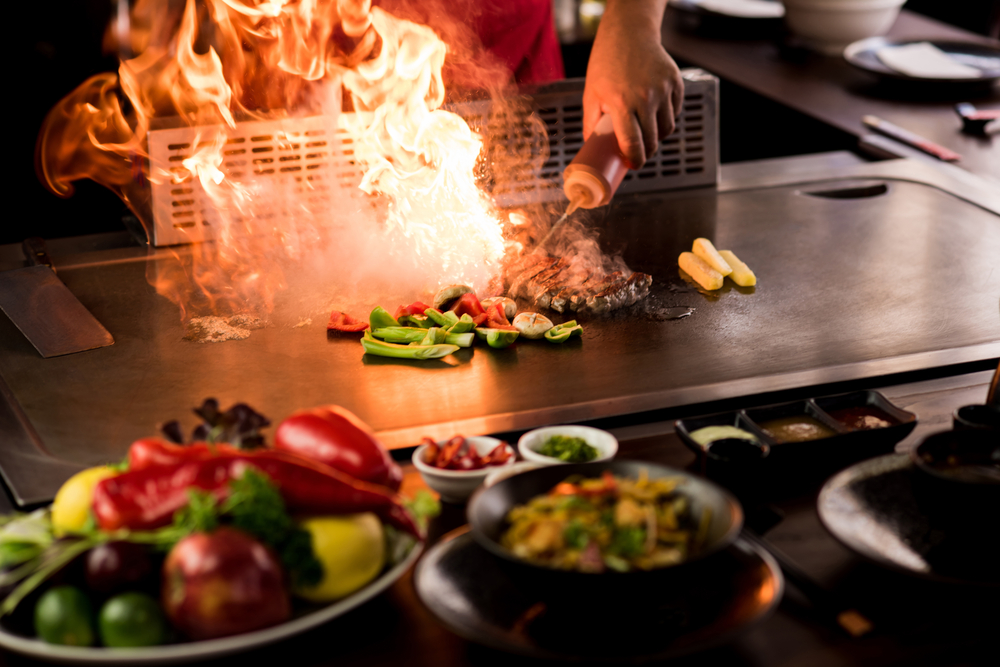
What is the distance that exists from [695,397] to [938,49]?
2743 millimetres

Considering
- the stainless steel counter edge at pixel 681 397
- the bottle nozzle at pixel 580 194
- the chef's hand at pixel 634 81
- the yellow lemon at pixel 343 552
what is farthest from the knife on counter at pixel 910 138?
the yellow lemon at pixel 343 552

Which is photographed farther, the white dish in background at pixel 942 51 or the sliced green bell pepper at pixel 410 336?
the white dish in background at pixel 942 51

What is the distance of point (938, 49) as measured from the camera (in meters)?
3.71

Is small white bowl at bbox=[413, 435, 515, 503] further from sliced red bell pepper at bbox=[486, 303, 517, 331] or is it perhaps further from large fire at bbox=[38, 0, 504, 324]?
large fire at bbox=[38, 0, 504, 324]

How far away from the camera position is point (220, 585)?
96 cm

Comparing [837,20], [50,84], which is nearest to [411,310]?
[837,20]

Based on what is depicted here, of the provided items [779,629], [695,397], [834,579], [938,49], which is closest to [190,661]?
[779,629]

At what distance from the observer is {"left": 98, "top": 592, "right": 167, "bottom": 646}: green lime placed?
98cm

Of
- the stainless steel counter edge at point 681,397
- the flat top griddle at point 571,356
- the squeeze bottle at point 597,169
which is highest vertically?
the squeeze bottle at point 597,169

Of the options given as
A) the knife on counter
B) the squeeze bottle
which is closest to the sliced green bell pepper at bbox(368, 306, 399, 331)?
the squeeze bottle

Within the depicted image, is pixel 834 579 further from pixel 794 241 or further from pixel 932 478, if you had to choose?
pixel 794 241

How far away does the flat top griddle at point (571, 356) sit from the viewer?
1.64 meters

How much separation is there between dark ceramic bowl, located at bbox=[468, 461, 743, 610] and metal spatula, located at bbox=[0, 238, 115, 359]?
1.14 metres

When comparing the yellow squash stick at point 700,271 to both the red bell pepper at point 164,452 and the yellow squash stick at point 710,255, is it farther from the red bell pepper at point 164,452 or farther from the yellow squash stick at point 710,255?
the red bell pepper at point 164,452
